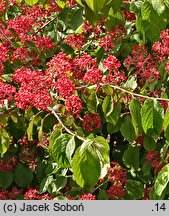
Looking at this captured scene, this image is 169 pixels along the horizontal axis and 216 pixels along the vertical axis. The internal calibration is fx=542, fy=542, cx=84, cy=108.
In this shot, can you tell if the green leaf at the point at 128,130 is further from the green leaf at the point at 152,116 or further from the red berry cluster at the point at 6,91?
the red berry cluster at the point at 6,91

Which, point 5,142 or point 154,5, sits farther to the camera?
point 154,5

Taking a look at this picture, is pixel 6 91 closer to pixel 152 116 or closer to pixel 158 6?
pixel 152 116

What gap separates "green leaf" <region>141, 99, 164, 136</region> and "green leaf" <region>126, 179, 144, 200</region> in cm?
34

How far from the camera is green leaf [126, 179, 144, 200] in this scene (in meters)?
1.89

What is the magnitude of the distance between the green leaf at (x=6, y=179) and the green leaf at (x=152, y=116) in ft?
2.19

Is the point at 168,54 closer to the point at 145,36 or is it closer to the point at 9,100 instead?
the point at 145,36

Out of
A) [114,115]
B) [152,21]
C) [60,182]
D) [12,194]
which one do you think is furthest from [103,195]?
[152,21]

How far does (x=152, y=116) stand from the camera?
160 centimetres

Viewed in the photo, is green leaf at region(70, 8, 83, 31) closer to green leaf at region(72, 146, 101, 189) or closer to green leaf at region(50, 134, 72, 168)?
green leaf at region(50, 134, 72, 168)

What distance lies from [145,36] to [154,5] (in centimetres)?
17

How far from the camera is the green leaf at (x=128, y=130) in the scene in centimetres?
180

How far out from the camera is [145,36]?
1.96 meters

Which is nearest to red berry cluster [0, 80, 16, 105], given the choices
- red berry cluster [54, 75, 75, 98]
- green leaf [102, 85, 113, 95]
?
red berry cluster [54, 75, 75, 98]
